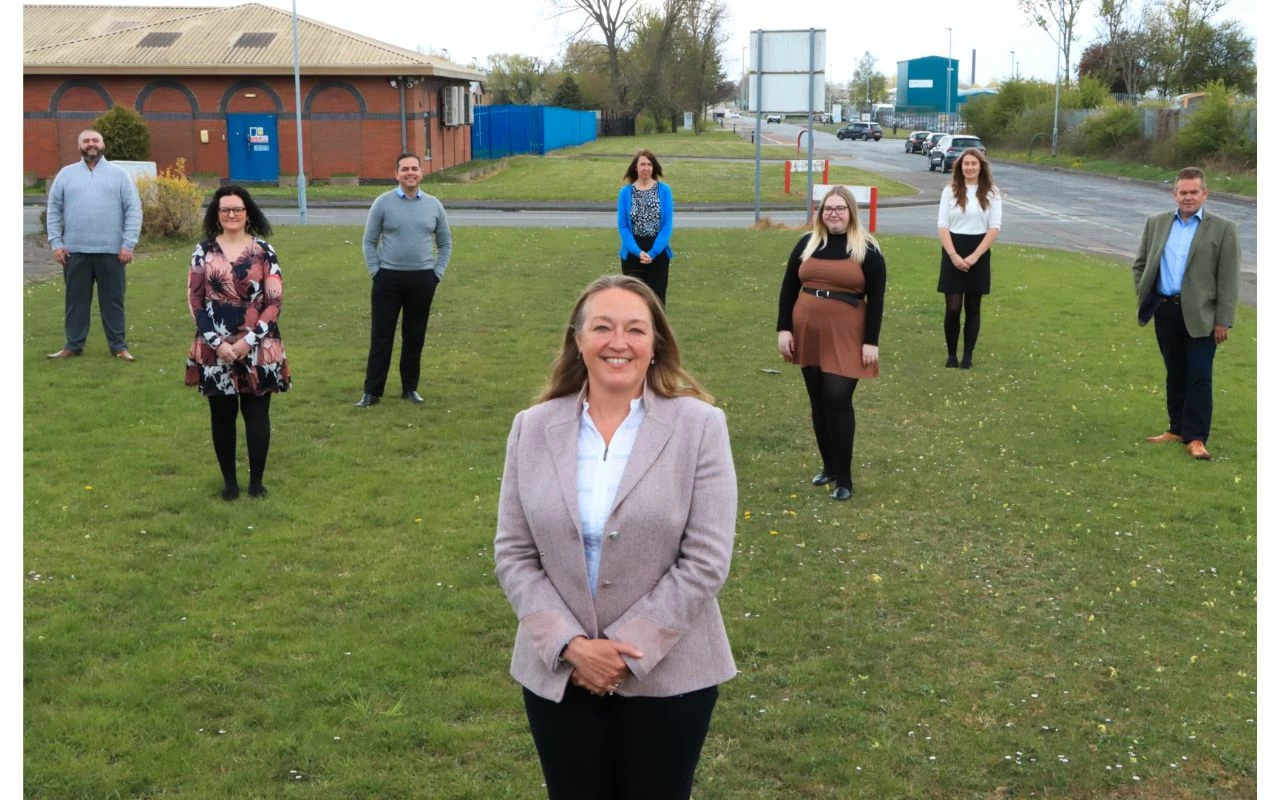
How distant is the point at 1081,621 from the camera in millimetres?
6492

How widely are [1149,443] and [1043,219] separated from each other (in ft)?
80.9

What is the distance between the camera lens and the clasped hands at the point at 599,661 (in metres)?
3.35

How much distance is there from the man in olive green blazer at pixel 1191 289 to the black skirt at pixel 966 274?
284 cm

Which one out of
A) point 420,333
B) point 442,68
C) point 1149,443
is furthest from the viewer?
point 442,68

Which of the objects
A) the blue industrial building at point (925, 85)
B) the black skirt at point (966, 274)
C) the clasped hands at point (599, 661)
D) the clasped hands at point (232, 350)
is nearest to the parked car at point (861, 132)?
the blue industrial building at point (925, 85)

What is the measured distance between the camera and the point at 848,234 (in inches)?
331

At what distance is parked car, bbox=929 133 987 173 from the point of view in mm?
55497

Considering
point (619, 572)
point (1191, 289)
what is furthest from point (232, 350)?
point (1191, 289)

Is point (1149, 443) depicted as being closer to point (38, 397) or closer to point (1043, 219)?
point (38, 397)

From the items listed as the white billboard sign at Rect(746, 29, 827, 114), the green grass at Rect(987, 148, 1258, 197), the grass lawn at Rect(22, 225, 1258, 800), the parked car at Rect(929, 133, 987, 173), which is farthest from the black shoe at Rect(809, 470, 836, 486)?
the parked car at Rect(929, 133, 987, 173)

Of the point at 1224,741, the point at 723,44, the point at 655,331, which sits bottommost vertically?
the point at 1224,741

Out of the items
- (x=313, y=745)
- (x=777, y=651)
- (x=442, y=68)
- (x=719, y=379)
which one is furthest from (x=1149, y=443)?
(x=442, y=68)

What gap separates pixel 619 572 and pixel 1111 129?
6213 centimetres

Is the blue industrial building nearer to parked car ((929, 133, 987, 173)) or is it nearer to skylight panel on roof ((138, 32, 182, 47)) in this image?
parked car ((929, 133, 987, 173))
